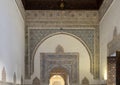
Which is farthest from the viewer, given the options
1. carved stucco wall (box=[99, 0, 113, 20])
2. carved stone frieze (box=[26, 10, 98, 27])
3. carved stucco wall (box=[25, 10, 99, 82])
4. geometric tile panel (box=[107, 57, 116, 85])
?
carved stone frieze (box=[26, 10, 98, 27])

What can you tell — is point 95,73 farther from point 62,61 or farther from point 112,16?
point 112,16

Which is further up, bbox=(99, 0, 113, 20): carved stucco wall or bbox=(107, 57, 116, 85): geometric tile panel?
bbox=(99, 0, 113, 20): carved stucco wall

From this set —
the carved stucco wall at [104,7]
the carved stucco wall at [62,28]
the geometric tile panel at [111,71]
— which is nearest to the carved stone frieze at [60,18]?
the carved stucco wall at [62,28]

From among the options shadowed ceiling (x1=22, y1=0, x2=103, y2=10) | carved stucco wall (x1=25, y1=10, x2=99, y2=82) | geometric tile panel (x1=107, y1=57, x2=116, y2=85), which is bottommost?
geometric tile panel (x1=107, y1=57, x2=116, y2=85)

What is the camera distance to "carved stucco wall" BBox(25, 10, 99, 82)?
823 cm

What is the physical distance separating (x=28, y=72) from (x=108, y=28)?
2260 millimetres

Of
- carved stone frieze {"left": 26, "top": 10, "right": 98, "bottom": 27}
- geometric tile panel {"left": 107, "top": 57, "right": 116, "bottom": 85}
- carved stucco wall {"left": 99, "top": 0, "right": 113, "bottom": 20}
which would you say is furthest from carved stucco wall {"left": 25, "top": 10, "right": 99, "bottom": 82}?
geometric tile panel {"left": 107, "top": 57, "right": 116, "bottom": 85}

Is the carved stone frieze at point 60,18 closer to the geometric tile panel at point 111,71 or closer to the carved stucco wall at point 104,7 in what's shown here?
the carved stucco wall at point 104,7

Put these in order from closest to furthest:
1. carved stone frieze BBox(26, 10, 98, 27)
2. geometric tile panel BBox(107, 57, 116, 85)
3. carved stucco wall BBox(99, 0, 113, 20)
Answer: geometric tile panel BBox(107, 57, 116, 85) < carved stucco wall BBox(99, 0, 113, 20) < carved stone frieze BBox(26, 10, 98, 27)

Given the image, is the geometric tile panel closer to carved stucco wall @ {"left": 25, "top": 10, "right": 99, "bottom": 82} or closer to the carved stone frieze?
carved stucco wall @ {"left": 25, "top": 10, "right": 99, "bottom": 82}

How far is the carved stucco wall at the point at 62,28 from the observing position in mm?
8234

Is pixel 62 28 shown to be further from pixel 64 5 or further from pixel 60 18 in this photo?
pixel 64 5

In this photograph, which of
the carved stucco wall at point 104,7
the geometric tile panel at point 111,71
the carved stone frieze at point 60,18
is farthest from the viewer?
the carved stone frieze at point 60,18

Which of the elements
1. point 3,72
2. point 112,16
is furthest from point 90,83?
point 3,72
